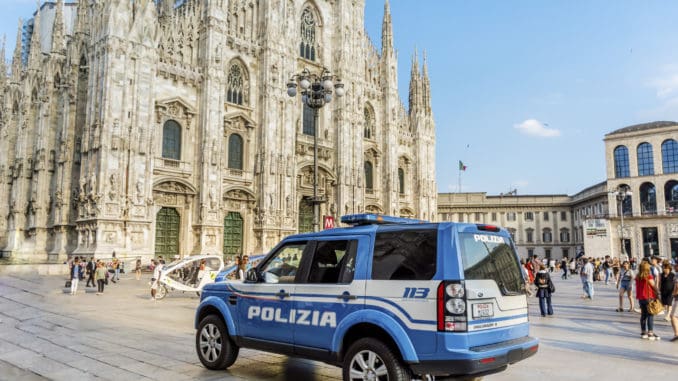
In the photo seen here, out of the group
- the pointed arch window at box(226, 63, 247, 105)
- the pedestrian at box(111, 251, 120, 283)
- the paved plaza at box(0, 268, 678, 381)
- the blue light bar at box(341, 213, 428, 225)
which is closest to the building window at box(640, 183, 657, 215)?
the pointed arch window at box(226, 63, 247, 105)

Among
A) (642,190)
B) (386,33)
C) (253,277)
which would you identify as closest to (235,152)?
(386,33)

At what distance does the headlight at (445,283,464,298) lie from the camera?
4.84 m

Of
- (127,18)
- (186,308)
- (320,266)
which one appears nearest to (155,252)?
(127,18)

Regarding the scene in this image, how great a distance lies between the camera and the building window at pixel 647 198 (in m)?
60.1

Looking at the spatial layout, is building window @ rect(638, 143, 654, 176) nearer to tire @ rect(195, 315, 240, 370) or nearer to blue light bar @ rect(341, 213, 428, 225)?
blue light bar @ rect(341, 213, 428, 225)

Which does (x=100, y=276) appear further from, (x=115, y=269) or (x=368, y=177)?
(x=368, y=177)

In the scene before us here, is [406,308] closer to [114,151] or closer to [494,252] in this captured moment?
[494,252]

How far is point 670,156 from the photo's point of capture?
58.7m

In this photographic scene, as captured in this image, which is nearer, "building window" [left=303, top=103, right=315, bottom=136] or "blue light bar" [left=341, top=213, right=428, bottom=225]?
"blue light bar" [left=341, top=213, right=428, bottom=225]

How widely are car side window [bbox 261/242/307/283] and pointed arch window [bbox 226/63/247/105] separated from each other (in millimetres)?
27920

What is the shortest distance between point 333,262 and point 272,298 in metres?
0.96

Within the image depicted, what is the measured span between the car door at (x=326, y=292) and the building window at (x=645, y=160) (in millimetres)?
64876

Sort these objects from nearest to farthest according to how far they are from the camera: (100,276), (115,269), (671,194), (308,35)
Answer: (100,276) < (115,269) < (308,35) < (671,194)

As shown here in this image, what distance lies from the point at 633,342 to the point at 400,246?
6.91 m
